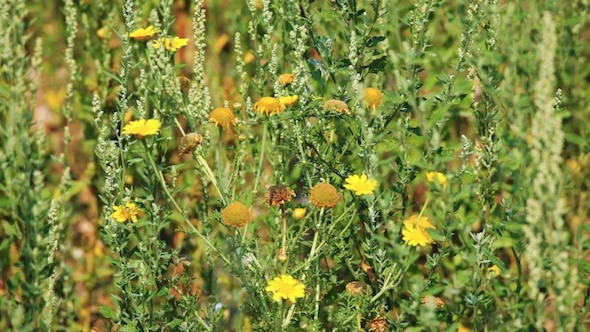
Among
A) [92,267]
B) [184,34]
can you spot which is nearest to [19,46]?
[92,267]

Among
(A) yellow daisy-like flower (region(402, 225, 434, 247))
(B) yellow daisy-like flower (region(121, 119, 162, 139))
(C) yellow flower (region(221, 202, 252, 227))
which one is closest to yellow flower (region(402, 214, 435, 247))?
A: (A) yellow daisy-like flower (region(402, 225, 434, 247))

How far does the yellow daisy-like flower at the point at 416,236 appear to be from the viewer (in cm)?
193

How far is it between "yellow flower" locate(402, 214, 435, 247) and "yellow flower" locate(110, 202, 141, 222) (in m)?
0.68

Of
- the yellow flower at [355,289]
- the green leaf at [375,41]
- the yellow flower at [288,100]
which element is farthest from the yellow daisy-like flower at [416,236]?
the green leaf at [375,41]

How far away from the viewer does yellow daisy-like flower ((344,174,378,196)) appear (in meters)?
1.96

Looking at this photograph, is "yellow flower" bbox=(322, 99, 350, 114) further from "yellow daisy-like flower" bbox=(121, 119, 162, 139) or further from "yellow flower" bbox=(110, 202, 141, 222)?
"yellow flower" bbox=(110, 202, 141, 222)

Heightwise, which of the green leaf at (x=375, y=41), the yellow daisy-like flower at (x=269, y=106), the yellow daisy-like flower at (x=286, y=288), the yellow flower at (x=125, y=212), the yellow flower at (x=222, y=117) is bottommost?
the yellow daisy-like flower at (x=286, y=288)

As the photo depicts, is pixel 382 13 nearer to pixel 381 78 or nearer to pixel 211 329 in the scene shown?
pixel 381 78

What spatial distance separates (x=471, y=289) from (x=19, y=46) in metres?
1.14

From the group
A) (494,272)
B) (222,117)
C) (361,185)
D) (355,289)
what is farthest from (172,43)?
(494,272)

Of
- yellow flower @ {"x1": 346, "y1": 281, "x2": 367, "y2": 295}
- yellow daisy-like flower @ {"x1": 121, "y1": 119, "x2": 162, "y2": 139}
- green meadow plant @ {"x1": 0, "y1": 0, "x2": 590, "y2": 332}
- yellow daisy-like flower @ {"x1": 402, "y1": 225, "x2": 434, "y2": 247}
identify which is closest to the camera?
green meadow plant @ {"x1": 0, "y1": 0, "x2": 590, "y2": 332}

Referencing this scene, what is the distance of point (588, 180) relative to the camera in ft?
10.4

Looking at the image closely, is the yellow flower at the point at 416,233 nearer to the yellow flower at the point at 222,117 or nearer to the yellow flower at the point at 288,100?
the yellow flower at the point at 288,100

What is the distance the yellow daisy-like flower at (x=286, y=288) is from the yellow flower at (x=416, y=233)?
0.26m
